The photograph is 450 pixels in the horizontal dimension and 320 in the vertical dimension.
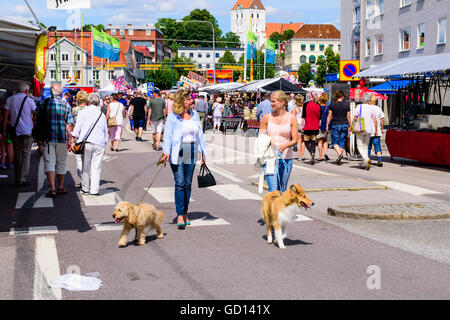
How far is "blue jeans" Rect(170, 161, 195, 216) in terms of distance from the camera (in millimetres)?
8367

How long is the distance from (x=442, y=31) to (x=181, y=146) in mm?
34119

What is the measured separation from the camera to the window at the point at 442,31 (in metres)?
38.2

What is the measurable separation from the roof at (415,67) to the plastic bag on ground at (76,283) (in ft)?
→ 40.1

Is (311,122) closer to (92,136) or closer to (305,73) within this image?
(92,136)

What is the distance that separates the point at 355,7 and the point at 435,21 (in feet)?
48.6

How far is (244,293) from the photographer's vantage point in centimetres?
531

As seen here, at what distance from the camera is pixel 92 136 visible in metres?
11.1

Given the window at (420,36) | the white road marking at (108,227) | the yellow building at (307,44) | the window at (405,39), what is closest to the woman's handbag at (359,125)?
the white road marking at (108,227)

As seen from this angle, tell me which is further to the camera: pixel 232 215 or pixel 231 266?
pixel 232 215

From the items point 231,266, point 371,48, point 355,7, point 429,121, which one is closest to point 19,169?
point 231,266

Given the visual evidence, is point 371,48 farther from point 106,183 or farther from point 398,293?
point 398,293

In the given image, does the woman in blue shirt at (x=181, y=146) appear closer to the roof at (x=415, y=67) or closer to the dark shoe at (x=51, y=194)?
the dark shoe at (x=51, y=194)

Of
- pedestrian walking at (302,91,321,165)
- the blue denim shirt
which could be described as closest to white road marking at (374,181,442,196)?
pedestrian walking at (302,91,321,165)
